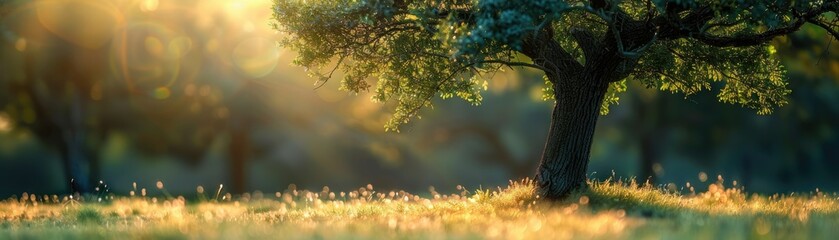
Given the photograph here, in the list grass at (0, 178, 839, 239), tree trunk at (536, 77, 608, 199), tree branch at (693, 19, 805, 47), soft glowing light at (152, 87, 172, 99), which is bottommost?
grass at (0, 178, 839, 239)

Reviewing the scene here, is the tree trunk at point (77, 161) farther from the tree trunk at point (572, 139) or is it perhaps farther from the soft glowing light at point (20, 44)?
the tree trunk at point (572, 139)

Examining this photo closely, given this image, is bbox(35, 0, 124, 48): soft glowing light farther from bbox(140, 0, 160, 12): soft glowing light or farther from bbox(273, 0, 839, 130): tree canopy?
bbox(273, 0, 839, 130): tree canopy

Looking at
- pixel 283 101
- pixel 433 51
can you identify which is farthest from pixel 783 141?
pixel 433 51

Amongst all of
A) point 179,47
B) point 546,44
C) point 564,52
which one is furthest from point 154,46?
point 564,52

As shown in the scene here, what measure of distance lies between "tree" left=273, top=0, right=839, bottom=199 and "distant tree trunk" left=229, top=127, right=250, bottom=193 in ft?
64.7

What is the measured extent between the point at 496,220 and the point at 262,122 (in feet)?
87.2

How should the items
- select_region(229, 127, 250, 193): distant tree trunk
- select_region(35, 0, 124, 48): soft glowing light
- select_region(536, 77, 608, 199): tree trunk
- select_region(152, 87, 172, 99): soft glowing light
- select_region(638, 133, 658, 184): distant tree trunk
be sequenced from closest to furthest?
select_region(536, 77, 608, 199): tree trunk, select_region(35, 0, 124, 48): soft glowing light, select_region(152, 87, 172, 99): soft glowing light, select_region(229, 127, 250, 193): distant tree trunk, select_region(638, 133, 658, 184): distant tree trunk

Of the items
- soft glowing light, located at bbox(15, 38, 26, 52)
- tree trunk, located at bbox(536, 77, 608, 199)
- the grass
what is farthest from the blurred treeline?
tree trunk, located at bbox(536, 77, 608, 199)

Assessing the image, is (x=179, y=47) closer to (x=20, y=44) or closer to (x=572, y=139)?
(x=20, y=44)

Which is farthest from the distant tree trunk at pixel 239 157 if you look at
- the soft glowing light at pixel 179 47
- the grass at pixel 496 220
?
the grass at pixel 496 220

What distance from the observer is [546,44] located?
16656 millimetres

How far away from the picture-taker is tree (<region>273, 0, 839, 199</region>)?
599 inches

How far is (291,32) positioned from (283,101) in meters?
20.1

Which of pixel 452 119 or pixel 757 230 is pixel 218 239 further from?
pixel 452 119
